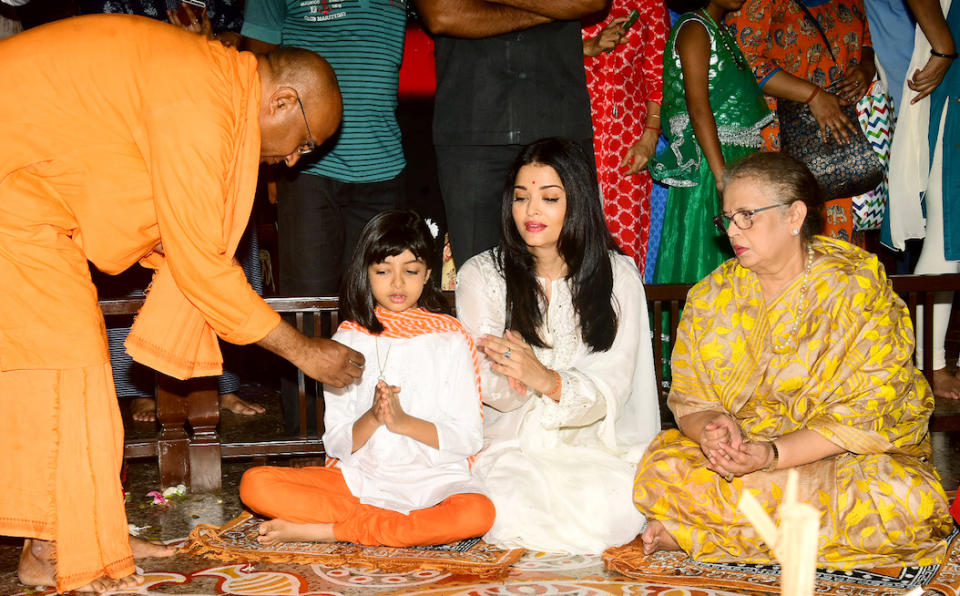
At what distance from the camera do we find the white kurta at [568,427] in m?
3.28

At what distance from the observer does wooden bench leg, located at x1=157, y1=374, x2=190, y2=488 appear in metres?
3.89

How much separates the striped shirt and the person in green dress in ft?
4.29

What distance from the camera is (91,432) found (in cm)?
283

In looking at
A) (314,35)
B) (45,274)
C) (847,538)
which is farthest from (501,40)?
(847,538)

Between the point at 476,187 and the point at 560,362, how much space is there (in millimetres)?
824

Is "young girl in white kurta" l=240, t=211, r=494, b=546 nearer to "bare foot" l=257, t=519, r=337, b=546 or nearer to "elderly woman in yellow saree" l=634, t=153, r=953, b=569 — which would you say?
"bare foot" l=257, t=519, r=337, b=546

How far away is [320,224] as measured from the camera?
402cm

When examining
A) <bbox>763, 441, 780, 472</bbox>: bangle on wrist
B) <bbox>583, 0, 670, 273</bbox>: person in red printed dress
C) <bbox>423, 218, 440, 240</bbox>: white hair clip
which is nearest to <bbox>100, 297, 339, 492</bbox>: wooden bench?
<bbox>423, 218, 440, 240</bbox>: white hair clip

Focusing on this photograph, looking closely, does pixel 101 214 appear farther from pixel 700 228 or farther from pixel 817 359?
pixel 700 228

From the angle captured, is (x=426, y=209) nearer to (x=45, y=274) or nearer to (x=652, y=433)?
(x=652, y=433)

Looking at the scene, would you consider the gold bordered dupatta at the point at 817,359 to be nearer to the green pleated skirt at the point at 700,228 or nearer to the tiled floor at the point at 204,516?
the tiled floor at the point at 204,516

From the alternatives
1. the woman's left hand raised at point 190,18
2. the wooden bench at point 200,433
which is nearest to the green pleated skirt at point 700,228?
the wooden bench at point 200,433

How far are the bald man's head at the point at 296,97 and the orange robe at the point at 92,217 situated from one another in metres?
0.06

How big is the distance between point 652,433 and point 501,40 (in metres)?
1.68
